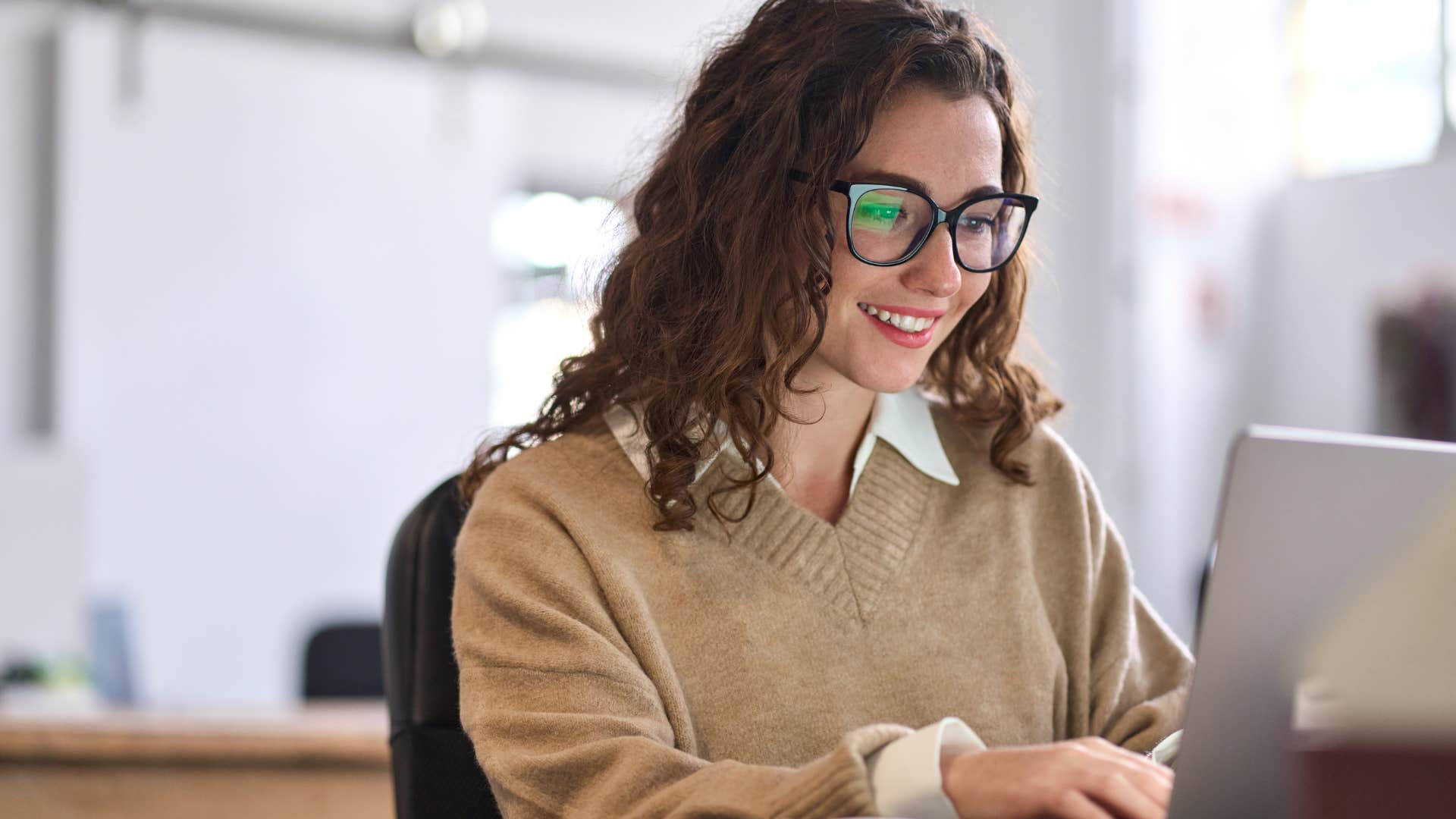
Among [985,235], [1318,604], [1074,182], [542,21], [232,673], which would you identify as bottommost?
[232,673]

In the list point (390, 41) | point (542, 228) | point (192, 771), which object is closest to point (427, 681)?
point (192, 771)

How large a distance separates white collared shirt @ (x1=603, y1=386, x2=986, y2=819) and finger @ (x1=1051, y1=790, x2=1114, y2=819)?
8cm

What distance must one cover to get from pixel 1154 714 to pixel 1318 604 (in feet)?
2.16

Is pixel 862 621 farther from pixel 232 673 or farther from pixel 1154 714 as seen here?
pixel 232 673

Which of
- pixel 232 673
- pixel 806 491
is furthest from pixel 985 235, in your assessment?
pixel 232 673

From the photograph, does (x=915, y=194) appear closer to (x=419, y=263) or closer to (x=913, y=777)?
(x=913, y=777)

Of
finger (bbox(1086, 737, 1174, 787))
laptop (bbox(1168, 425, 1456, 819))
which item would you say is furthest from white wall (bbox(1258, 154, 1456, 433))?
laptop (bbox(1168, 425, 1456, 819))

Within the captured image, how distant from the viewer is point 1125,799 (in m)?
0.87

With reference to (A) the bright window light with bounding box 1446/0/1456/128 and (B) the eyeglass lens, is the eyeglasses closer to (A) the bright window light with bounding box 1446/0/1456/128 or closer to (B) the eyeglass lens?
(B) the eyeglass lens

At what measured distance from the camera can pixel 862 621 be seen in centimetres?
136

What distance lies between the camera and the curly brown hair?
132 centimetres

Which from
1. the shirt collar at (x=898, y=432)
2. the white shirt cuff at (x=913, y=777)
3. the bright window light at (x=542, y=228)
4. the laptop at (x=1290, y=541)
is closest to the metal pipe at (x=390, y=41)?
the bright window light at (x=542, y=228)

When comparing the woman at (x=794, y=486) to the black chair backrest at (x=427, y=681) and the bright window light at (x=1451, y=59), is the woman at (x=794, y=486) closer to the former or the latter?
the black chair backrest at (x=427, y=681)

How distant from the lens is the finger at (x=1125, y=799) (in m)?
0.87
